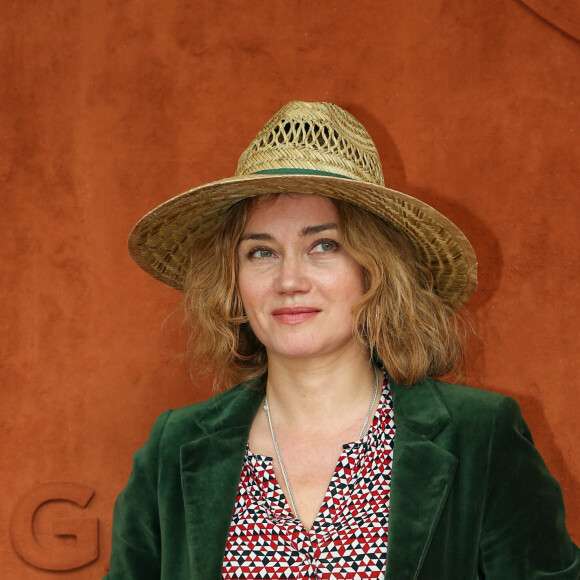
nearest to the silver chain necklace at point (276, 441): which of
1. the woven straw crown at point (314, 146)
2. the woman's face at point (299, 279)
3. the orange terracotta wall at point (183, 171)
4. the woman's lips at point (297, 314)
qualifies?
the woman's face at point (299, 279)

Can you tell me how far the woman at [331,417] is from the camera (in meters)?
1.83

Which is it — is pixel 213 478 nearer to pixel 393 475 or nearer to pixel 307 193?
pixel 393 475

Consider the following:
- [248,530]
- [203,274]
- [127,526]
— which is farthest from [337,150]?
[127,526]

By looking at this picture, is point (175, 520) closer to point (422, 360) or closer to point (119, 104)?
point (422, 360)

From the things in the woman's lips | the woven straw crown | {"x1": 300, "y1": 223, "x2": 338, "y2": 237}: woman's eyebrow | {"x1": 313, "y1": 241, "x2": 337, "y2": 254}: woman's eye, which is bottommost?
the woman's lips

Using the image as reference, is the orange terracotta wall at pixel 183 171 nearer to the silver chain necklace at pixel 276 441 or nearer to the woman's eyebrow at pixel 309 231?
the silver chain necklace at pixel 276 441

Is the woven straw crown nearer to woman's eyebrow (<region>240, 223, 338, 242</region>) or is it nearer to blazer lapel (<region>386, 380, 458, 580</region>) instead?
woman's eyebrow (<region>240, 223, 338, 242</region>)

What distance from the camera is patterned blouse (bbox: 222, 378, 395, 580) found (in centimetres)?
181

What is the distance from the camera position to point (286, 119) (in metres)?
2.03

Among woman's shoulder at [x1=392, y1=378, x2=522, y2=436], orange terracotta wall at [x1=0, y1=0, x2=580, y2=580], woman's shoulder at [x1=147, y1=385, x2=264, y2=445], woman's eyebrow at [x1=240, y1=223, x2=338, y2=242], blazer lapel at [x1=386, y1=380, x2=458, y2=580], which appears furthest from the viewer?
orange terracotta wall at [x1=0, y1=0, x2=580, y2=580]

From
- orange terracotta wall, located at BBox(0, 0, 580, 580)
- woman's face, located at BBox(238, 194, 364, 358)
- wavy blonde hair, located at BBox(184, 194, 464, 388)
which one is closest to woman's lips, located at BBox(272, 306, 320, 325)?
woman's face, located at BBox(238, 194, 364, 358)

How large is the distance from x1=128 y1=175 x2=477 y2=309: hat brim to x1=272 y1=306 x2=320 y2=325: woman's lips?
10.9 inches

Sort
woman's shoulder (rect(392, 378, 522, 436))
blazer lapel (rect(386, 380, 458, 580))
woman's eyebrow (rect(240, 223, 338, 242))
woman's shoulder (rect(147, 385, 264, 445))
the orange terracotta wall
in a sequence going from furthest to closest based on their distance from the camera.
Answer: the orange terracotta wall < woman's shoulder (rect(147, 385, 264, 445)) < woman's eyebrow (rect(240, 223, 338, 242)) < woman's shoulder (rect(392, 378, 522, 436)) < blazer lapel (rect(386, 380, 458, 580))

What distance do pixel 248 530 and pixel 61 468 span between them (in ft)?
3.62
